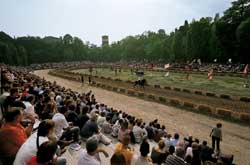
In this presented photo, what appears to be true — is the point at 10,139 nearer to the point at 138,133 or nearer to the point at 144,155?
the point at 144,155

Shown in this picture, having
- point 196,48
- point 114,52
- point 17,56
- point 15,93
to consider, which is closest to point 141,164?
point 15,93

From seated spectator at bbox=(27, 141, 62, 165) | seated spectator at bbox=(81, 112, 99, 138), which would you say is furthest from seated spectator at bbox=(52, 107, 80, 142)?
seated spectator at bbox=(27, 141, 62, 165)

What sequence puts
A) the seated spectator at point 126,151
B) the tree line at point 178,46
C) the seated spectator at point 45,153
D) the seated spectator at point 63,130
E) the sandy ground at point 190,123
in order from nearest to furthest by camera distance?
the seated spectator at point 45,153 → the seated spectator at point 126,151 → the seated spectator at point 63,130 → the sandy ground at point 190,123 → the tree line at point 178,46

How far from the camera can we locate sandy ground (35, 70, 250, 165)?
13.9 metres

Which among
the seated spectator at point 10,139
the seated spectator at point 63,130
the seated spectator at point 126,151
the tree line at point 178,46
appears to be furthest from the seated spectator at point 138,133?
the tree line at point 178,46

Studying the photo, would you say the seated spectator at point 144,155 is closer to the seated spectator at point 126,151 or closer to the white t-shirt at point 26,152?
the seated spectator at point 126,151

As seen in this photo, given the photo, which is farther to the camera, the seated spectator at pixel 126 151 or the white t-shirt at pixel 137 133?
the white t-shirt at pixel 137 133

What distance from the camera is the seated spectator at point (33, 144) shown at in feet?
14.6

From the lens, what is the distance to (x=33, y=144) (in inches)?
183

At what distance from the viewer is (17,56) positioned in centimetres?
8975

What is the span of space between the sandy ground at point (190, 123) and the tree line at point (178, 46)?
40.3 meters

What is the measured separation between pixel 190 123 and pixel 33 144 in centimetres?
1556

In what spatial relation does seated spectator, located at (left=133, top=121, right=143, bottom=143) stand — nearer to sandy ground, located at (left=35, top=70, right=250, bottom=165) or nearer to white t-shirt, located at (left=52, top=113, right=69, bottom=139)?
white t-shirt, located at (left=52, top=113, right=69, bottom=139)

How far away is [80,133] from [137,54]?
11565 cm
